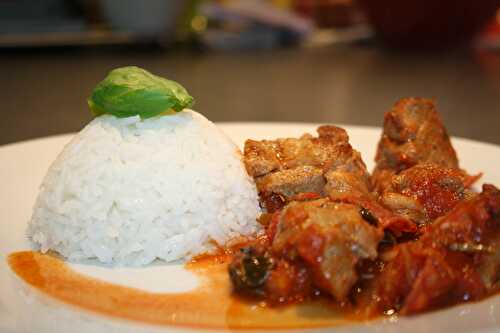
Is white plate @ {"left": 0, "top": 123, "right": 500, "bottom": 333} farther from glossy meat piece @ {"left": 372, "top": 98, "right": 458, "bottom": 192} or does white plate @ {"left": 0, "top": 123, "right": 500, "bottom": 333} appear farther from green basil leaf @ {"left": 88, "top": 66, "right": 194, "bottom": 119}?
green basil leaf @ {"left": 88, "top": 66, "right": 194, "bottom": 119}

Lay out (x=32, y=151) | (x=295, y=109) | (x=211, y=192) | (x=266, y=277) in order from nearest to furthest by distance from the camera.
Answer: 1. (x=266, y=277)
2. (x=211, y=192)
3. (x=32, y=151)
4. (x=295, y=109)

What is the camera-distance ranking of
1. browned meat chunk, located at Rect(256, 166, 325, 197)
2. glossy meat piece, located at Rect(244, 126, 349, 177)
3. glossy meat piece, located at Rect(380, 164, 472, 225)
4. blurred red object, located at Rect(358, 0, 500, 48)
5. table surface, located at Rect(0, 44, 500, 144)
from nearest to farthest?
glossy meat piece, located at Rect(380, 164, 472, 225) < browned meat chunk, located at Rect(256, 166, 325, 197) < glossy meat piece, located at Rect(244, 126, 349, 177) < table surface, located at Rect(0, 44, 500, 144) < blurred red object, located at Rect(358, 0, 500, 48)

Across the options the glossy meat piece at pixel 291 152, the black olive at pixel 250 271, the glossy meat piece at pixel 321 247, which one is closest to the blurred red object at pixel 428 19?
the glossy meat piece at pixel 291 152

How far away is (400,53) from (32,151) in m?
6.81

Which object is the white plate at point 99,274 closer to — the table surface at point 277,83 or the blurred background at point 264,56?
the table surface at point 277,83

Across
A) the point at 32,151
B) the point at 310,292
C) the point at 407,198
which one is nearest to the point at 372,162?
the point at 407,198

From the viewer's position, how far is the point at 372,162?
4605mm

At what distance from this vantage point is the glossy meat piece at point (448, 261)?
2.78 meters

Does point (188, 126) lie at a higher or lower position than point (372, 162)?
higher

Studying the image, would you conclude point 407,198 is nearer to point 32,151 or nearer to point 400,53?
point 32,151

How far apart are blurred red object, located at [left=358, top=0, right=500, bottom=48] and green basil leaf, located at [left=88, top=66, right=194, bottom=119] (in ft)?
20.1

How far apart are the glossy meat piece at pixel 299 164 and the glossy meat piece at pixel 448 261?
0.74m

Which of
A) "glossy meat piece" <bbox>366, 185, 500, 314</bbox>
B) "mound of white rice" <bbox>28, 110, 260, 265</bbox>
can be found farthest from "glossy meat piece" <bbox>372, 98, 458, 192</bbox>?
"glossy meat piece" <bbox>366, 185, 500, 314</bbox>

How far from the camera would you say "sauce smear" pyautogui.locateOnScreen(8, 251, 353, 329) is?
2.76 metres
